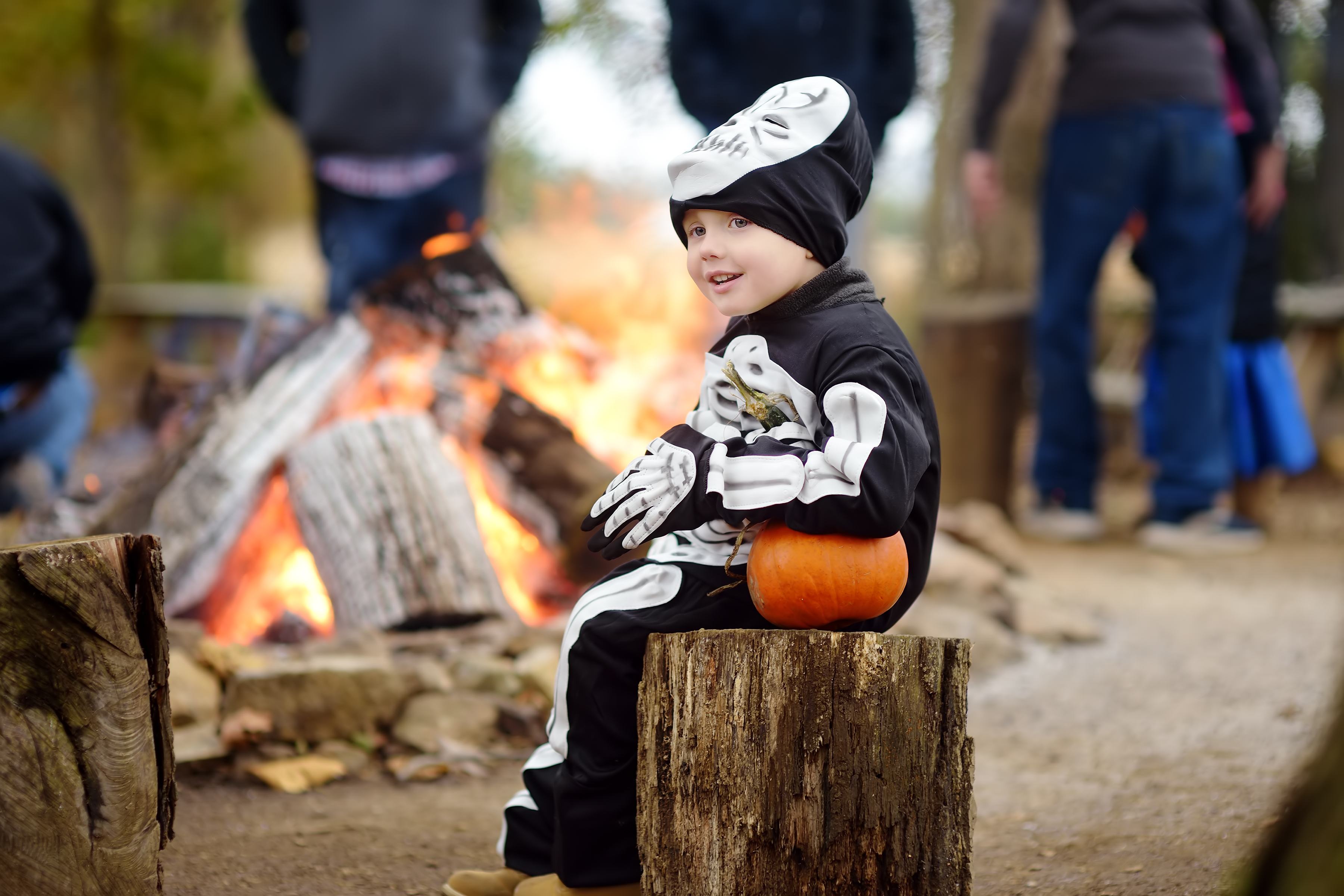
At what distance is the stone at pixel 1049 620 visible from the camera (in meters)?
4.61

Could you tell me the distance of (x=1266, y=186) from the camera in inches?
231

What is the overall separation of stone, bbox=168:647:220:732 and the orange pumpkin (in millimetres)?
1977

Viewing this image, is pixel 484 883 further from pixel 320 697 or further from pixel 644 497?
pixel 320 697

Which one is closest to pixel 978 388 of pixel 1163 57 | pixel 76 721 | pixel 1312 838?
pixel 1163 57

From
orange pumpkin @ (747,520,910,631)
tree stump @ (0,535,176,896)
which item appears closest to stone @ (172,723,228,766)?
tree stump @ (0,535,176,896)

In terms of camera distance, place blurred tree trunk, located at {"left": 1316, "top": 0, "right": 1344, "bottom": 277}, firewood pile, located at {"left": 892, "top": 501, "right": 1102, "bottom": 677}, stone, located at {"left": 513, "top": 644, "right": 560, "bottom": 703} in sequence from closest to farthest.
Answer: stone, located at {"left": 513, "top": 644, "right": 560, "bottom": 703}, firewood pile, located at {"left": 892, "top": 501, "right": 1102, "bottom": 677}, blurred tree trunk, located at {"left": 1316, "top": 0, "right": 1344, "bottom": 277}

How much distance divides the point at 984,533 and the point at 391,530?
262 centimetres

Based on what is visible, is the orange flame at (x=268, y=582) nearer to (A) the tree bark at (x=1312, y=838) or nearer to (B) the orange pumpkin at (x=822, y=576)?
(B) the orange pumpkin at (x=822, y=576)

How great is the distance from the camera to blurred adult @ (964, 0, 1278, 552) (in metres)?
5.61

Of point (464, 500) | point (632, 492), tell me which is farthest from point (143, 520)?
point (632, 492)

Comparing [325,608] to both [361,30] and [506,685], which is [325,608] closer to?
[506,685]

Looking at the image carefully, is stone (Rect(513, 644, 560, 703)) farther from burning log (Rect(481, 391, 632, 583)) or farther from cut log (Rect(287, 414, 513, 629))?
burning log (Rect(481, 391, 632, 583))

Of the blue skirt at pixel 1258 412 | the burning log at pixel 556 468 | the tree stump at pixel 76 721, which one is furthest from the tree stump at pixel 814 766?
the blue skirt at pixel 1258 412

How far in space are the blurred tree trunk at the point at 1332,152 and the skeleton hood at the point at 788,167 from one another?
1058 centimetres
